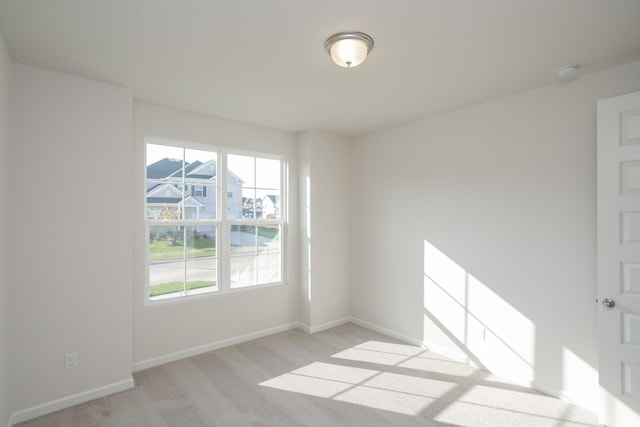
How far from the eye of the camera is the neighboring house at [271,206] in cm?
431

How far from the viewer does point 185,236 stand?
3.62 meters

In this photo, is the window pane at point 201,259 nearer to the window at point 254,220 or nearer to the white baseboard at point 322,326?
the window at point 254,220

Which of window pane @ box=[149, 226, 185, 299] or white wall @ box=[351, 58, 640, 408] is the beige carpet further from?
window pane @ box=[149, 226, 185, 299]

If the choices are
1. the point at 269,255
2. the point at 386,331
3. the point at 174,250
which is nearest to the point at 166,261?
the point at 174,250

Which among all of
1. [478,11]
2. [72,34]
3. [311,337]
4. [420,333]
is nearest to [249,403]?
[311,337]

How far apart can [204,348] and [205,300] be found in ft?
1.71

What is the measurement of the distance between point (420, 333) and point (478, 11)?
3270mm

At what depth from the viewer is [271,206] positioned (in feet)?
14.4

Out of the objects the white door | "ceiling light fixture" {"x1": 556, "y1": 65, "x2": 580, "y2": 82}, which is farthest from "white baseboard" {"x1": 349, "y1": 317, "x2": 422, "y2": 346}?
"ceiling light fixture" {"x1": 556, "y1": 65, "x2": 580, "y2": 82}

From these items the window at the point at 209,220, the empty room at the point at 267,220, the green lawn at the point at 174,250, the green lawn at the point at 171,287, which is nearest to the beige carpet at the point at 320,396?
the empty room at the point at 267,220

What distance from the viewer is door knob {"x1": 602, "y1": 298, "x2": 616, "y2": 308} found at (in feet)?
7.66

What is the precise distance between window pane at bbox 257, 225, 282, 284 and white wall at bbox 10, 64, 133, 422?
5.27 ft

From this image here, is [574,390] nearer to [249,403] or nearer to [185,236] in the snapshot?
[249,403]

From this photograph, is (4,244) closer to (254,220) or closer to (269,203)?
(254,220)
